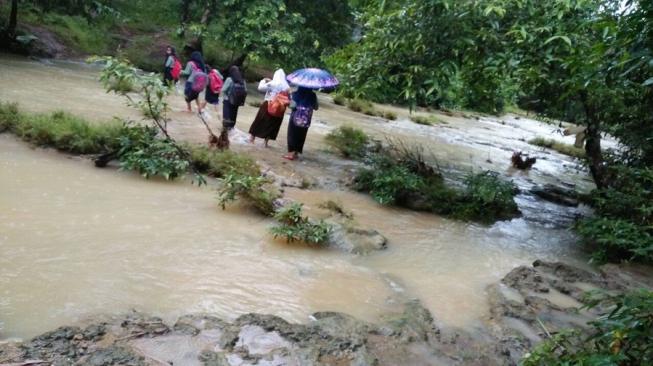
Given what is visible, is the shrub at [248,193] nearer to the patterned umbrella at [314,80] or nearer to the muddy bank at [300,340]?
the muddy bank at [300,340]

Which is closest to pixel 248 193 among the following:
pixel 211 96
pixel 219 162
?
pixel 219 162

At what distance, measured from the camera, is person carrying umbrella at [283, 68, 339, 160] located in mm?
9039

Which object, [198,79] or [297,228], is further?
[198,79]

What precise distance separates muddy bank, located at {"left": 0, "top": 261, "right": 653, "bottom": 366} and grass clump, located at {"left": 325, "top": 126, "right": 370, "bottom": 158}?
259 inches

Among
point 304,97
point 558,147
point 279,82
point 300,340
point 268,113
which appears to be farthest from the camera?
point 558,147

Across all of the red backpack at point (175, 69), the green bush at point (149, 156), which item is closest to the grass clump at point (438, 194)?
the green bush at point (149, 156)

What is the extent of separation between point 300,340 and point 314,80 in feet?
19.8

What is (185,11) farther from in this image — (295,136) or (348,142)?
(295,136)

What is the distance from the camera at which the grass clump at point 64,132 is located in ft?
25.1

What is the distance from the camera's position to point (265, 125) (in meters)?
10.1

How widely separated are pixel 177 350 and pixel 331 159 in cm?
748

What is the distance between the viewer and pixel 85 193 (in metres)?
6.28

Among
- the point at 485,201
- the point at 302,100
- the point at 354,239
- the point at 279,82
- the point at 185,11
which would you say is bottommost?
the point at 354,239

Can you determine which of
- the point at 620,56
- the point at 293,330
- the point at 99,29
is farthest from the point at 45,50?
the point at 620,56
